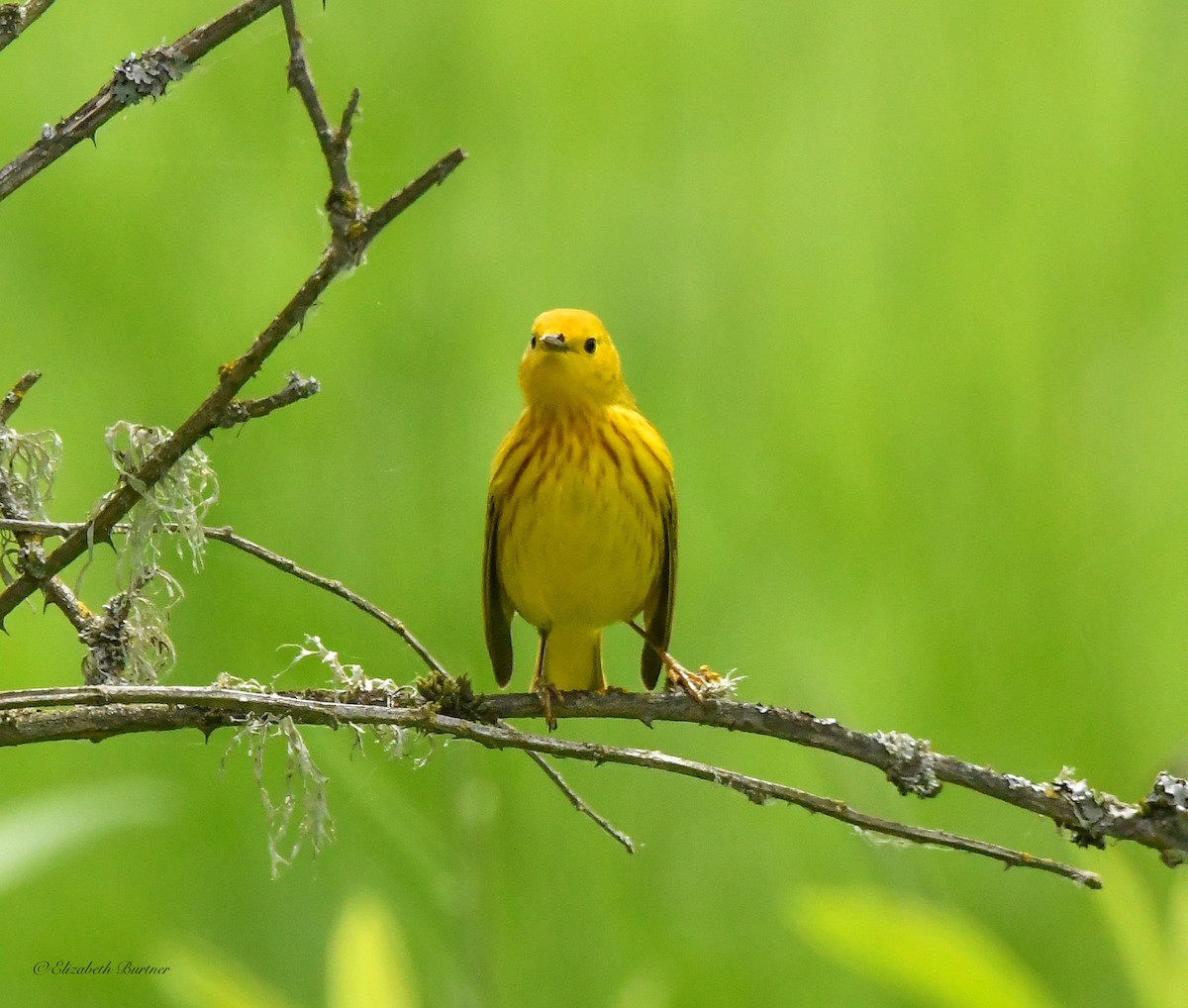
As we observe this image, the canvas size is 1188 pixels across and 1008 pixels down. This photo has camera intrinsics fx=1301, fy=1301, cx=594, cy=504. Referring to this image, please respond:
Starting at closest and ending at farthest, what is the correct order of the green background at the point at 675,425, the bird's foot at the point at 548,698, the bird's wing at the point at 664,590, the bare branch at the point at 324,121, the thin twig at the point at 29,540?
the bare branch at the point at 324,121, the thin twig at the point at 29,540, the bird's foot at the point at 548,698, the bird's wing at the point at 664,590, the green background at the point at 675,425

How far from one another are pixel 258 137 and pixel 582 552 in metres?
1.53

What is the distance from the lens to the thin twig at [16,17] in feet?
3.44

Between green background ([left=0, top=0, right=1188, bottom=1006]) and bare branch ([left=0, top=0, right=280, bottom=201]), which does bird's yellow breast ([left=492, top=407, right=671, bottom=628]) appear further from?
bare branch ([left=0, top=0, right=280, bottom=201])

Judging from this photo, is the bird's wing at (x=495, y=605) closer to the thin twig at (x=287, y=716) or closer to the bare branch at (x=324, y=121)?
the thin twig at (x=287, y=716)

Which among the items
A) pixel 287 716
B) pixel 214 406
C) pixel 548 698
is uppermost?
pixel 548 698

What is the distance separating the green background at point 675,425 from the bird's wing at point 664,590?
0.54 meters

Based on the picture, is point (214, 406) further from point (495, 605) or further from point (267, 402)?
point (495, 605)

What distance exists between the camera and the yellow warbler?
2078mm

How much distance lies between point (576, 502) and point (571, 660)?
17.9 inches

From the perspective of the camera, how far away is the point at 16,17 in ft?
3.47

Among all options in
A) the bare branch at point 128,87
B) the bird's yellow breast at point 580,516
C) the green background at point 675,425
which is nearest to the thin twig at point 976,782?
the bare branch at point 128,87

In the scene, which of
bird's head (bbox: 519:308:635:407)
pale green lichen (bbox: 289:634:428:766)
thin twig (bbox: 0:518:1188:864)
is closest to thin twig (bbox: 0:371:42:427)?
thin twig (bbox: 0:518:1188:864)

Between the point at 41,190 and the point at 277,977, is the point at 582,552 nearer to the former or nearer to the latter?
the point at 277,977

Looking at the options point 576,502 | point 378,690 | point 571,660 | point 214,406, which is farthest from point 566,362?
point 214,406
